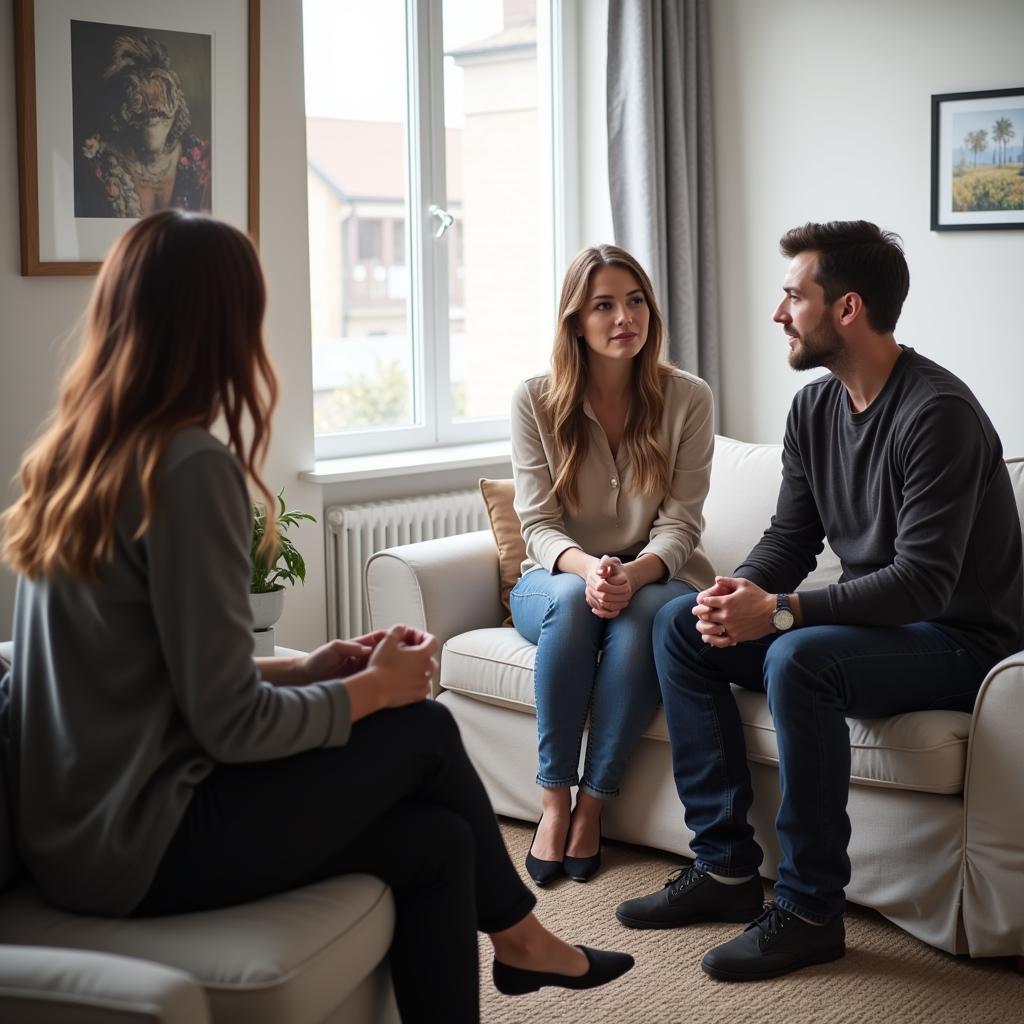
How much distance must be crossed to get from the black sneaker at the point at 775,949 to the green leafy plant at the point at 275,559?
3.90 ft

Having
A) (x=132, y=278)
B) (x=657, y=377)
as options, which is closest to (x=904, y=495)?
(x=657, y=377)

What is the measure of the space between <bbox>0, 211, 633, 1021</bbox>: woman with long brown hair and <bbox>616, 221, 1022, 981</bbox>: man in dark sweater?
2.76 feet

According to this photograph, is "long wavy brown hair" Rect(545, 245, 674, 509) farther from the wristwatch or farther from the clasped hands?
the clasped hands

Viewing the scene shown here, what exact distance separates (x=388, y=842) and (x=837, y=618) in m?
1.01

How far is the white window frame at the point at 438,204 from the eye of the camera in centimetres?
384

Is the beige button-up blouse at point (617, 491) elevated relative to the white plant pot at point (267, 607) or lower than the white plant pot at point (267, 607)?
elevated

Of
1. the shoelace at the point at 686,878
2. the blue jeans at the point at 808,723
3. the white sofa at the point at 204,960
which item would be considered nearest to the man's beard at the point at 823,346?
the blue jeans at the point at 808,723

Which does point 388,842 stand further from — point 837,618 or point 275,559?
point 275,559

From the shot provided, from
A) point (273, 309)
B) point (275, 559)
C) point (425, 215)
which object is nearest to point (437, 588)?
point (275, 559)

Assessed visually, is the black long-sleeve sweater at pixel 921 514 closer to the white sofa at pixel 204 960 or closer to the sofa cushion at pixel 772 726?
the sofa cushion at pixel 772 726

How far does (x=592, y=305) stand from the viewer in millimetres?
2900

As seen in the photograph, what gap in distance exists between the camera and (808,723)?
2.21 meters

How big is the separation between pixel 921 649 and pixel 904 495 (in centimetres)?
28

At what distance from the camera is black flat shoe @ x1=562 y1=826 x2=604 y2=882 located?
259 cm
